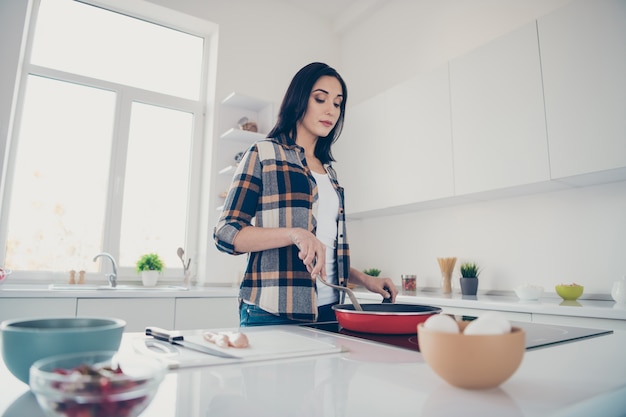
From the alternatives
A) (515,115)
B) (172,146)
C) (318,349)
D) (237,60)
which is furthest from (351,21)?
(318,349)

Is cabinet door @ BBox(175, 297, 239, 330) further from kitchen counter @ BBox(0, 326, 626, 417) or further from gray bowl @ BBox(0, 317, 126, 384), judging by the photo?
gray bowl @ BBox(0, 317, 126, 384)

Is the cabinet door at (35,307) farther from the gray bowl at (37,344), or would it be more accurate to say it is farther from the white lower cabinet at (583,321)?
the white lower cabinet at (583,321)

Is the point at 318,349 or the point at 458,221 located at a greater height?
the point at 458,221

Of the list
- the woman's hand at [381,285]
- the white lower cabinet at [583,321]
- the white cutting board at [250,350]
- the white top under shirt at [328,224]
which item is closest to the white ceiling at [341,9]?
the white top under shirt at [328,224]

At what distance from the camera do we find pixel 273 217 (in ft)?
4.03

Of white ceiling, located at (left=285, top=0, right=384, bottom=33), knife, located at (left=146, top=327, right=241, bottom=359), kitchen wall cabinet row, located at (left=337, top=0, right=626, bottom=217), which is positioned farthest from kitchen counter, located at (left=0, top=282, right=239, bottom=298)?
white ceiling, located at (left=285, top=0, right=384, bottom=33)

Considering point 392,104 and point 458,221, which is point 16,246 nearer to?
point 392,104

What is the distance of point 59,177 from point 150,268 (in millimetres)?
856

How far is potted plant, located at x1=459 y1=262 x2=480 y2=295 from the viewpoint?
237 cm

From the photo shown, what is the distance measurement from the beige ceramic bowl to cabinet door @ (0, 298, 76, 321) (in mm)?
2114

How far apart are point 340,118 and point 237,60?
219 cm

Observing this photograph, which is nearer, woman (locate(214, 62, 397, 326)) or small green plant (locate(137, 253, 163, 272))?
woman (locate(214, 62, 397, 326))

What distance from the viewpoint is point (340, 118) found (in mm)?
1566

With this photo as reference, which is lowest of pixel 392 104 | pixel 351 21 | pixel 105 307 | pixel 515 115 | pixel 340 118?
pixel 105 307
